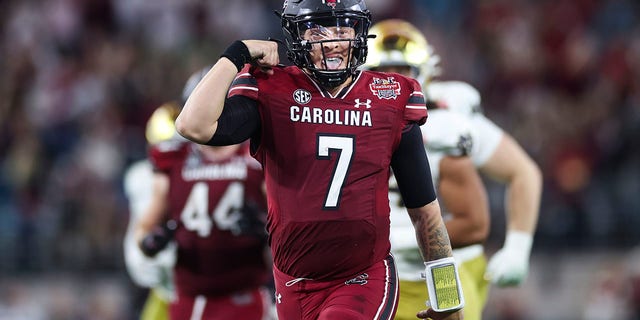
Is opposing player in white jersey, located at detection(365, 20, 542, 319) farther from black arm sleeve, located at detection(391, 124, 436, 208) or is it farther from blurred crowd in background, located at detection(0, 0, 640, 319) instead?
blurred crowd in background, located at detection(0, 0, 640, 319)

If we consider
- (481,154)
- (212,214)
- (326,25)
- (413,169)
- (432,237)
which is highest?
(326,25)

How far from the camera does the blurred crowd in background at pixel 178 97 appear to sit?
33.8 ft

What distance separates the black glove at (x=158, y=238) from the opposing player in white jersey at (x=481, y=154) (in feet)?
4.29

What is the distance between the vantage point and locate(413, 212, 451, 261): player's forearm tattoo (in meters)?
4.26

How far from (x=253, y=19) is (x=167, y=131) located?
583cm

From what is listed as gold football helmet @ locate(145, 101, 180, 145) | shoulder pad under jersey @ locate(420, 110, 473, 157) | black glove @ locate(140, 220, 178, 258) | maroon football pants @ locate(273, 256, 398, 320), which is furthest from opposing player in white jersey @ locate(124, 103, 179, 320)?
maroon football pants @ locate(273, 256, 398, 320)

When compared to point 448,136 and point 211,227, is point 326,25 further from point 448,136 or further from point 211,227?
point 211,227

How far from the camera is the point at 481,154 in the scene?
5.64m

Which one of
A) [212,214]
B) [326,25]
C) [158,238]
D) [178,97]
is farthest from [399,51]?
[178,97]

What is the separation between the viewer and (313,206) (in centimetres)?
408

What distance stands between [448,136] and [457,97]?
46cm

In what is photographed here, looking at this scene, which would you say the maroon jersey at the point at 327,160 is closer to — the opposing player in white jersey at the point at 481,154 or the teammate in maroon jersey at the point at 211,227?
the opposing player in white jersey at the point at 481,154

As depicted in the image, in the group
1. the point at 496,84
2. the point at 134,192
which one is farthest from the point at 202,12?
the point at 134,192

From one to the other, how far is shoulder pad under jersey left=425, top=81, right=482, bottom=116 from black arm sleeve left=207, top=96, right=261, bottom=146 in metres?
1.65
